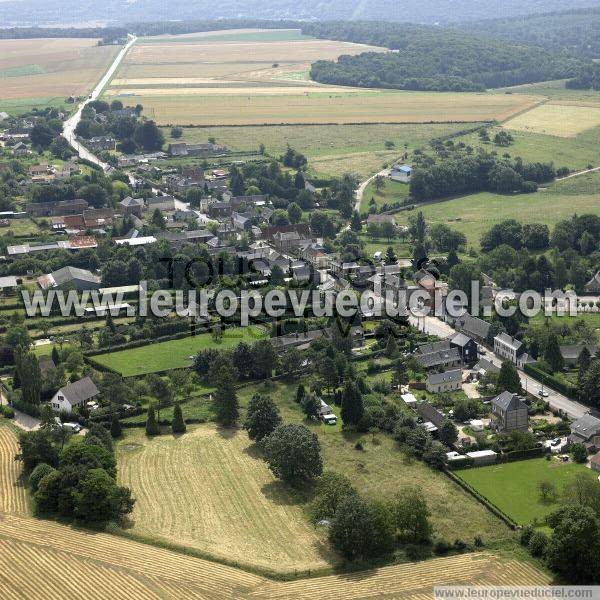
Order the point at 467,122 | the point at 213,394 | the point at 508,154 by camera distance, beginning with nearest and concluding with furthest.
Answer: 1. the point at 213,394
2. the point at 508,154
3. the point at 467,122

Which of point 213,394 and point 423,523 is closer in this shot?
point 423,523

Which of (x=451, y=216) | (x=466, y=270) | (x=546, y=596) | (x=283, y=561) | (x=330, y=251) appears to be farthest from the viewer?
(x=451, y=216)

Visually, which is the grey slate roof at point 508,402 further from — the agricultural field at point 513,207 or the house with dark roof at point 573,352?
the agricultural field at point 513,207

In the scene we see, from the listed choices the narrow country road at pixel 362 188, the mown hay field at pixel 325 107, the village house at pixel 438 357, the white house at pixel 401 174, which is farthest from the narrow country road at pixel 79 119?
the village house at pixel 438 357

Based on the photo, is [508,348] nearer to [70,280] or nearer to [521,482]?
[521,482]

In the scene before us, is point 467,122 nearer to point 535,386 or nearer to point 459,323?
point 459,323

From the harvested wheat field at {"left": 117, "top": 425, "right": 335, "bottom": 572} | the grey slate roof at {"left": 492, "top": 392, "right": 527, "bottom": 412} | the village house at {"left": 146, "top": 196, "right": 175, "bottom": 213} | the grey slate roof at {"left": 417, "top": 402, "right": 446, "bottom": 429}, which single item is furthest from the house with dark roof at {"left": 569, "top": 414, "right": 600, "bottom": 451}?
the village house at {"left": 146, "top": 196, "right": 175, "bottom": 213}

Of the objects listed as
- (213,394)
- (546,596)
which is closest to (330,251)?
(213,394)
